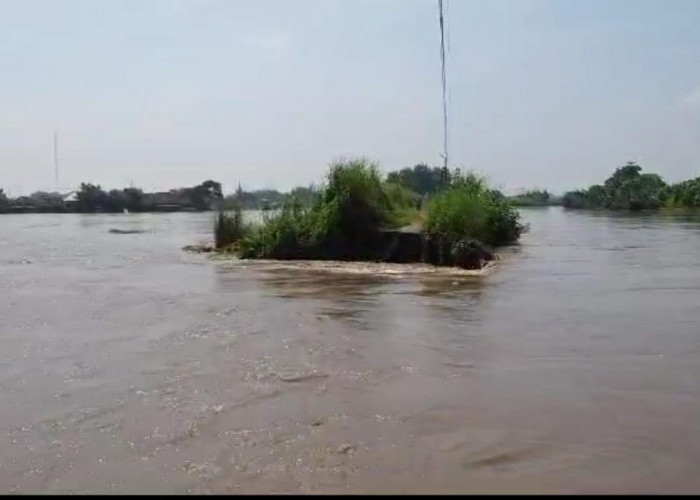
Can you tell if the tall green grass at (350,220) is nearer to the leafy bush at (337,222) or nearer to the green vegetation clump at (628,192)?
the leafy bush at (337,222)

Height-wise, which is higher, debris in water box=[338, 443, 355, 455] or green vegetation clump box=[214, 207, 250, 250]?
green vegetation clump box=[214, 207, 250, 250]

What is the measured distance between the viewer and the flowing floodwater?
5195 mm

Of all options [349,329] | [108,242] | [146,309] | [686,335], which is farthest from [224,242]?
[686,335]

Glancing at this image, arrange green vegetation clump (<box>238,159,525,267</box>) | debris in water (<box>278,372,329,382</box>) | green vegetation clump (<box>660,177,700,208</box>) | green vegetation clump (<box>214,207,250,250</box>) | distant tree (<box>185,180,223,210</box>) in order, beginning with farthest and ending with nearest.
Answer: distant tree (<box>185,180,223,210</box>) → green vegetation clump (<box>660,177,700,208</box>) → green vegetation clump (<box>214,207,250,250</box>) → green vegetation clump (<box>238,159,525,267</box>) → debris in water (<box>278,372,329,382</box>)

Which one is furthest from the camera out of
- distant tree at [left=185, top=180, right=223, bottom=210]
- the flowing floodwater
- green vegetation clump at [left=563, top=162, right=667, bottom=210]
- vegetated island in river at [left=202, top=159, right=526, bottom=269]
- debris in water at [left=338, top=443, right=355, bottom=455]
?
distant tree at [left=185, top=180, right=223, bottom=210]

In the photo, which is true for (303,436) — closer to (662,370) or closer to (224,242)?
(662,370)

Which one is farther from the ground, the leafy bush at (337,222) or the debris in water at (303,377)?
the leafy bush at (337,222)

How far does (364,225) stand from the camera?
23.8 metres

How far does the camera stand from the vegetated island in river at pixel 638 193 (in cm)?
7656

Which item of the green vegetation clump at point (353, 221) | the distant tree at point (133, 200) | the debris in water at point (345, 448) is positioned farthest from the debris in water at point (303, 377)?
the distant tree at point (133, 200)

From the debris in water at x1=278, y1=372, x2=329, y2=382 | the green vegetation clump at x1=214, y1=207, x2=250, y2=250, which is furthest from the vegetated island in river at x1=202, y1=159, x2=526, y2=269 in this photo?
the debris in water at x1=278, y1=372, x2=329, y2=382

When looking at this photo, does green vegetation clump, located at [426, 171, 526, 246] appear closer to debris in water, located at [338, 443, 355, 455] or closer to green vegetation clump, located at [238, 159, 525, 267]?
green vegetation clump, located at [238, 159, 525, 267]

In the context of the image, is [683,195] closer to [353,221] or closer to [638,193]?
[638,193]

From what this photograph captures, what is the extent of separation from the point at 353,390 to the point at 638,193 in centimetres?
8716
